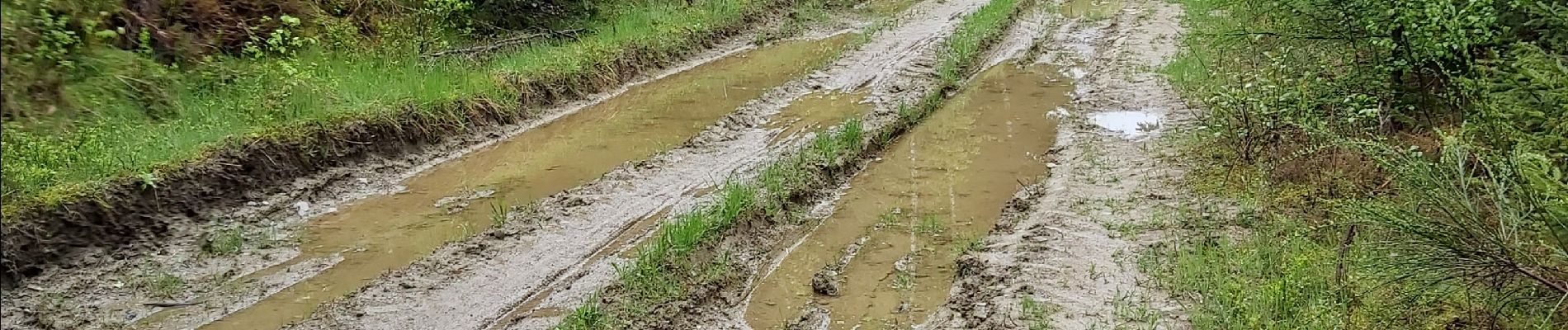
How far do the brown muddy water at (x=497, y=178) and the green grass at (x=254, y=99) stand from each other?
63 centimetres

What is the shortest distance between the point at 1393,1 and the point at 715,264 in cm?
426

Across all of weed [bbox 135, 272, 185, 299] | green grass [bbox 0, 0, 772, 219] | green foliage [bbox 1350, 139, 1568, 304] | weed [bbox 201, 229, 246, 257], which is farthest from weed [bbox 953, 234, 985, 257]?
green grass [bbox 0, 0, 772, 219]

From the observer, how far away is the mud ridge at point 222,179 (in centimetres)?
573

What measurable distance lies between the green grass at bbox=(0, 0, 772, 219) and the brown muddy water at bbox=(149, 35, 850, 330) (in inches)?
24.7

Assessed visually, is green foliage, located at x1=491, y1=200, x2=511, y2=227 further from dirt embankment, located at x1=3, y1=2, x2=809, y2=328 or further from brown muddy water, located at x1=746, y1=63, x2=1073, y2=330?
brown muddy water, located at x1=746, y1=63, x2=1073, y2=330

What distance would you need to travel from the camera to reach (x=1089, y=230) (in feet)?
21.6

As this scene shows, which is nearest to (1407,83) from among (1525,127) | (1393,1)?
(1393,1)

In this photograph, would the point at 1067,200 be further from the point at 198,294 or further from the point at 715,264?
the point at 198,294

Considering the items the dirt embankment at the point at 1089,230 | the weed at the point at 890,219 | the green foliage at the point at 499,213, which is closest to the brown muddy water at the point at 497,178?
the green foliage at the point at 499,213

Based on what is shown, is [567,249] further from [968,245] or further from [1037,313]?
[1037,313]

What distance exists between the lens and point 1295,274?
538 cm

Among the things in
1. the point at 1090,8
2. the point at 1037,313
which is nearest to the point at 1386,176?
the point at 1037,313

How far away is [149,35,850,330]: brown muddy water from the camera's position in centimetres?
582

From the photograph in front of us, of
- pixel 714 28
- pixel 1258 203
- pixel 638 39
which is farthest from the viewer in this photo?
pixel 714 28
